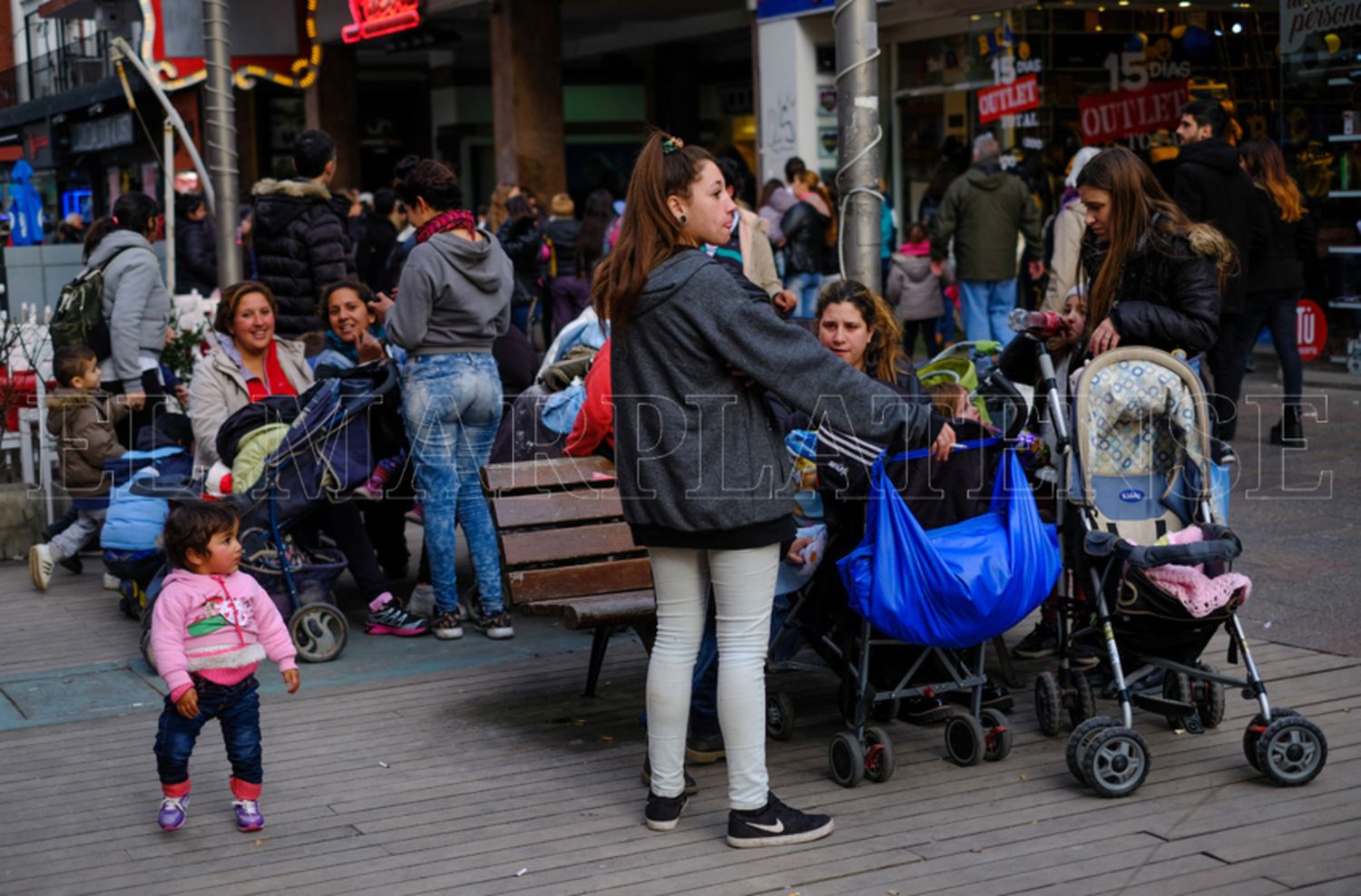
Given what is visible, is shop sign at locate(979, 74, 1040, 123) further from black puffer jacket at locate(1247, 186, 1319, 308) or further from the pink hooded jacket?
the pink hooded jacket

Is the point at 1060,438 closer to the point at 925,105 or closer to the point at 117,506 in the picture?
the point at 117,506

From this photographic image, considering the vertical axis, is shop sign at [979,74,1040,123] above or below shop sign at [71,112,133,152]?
below

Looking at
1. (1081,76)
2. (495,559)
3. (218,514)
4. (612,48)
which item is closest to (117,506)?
(495,559)

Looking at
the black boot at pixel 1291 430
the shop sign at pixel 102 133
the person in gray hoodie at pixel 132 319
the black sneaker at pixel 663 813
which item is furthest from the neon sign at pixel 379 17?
the black sneaker at pixel 663 813

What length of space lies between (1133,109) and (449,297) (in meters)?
11.6

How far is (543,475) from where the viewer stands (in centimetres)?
641

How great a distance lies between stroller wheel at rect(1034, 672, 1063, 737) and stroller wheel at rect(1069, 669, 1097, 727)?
2.2 inches

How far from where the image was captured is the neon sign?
21.5m

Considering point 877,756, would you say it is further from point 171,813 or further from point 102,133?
point 102,133

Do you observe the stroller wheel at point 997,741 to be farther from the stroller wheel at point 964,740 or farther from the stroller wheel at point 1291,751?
the stroller wheel at point 1291,751

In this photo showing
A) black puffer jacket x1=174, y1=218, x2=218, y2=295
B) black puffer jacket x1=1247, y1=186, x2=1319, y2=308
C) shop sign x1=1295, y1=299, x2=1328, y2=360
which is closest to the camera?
black puffer jacket x1=1247, y1=186, x2=1319, y2=308

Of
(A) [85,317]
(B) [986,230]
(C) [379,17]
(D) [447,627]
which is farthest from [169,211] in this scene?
(C) [379,17]

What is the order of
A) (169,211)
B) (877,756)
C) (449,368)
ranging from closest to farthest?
(877,756) → (449,368) → (169,211)

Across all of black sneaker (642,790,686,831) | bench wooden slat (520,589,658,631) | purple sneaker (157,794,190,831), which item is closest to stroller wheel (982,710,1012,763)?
black sneaker (642,790,686,831)
